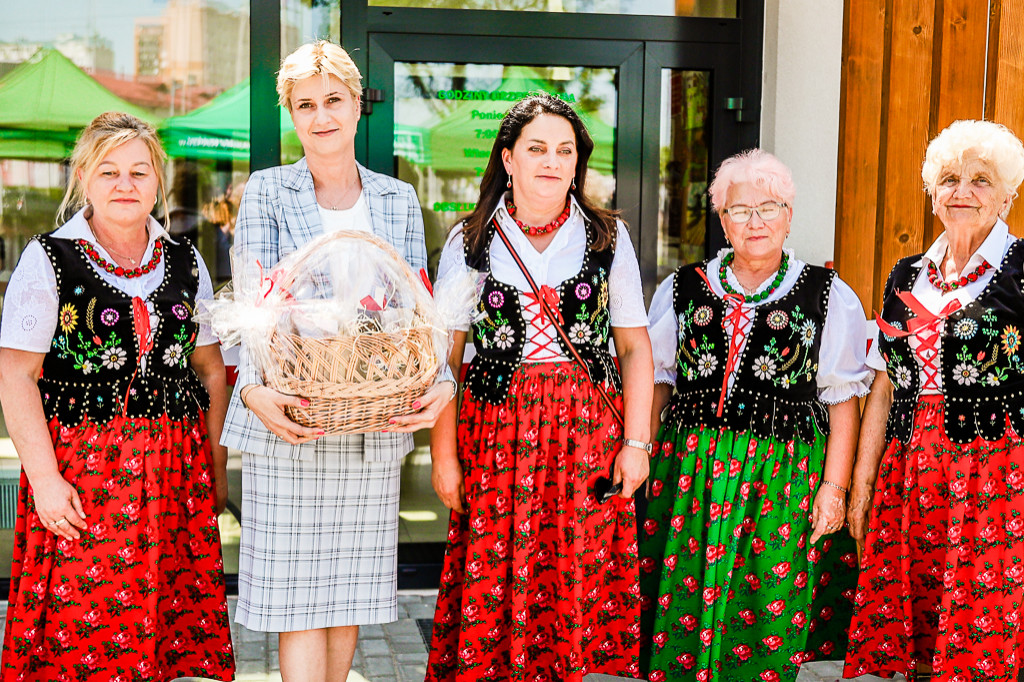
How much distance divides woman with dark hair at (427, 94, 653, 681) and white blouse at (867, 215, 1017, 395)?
0.88 metres

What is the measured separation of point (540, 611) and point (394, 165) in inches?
93.8

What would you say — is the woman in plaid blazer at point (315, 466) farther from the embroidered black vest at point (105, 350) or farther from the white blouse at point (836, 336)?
the white blouse at point (836, 336)

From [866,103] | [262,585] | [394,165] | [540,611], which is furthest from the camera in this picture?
[394,165]

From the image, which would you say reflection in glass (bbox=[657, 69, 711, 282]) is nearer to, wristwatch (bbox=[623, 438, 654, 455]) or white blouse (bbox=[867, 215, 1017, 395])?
white blouse (bbox=[867, 215, 1017, 395])

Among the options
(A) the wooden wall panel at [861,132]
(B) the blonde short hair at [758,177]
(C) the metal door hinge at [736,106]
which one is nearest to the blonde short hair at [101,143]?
(B) the blonde short hair at [758,177]

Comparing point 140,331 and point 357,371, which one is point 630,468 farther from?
point 140,331

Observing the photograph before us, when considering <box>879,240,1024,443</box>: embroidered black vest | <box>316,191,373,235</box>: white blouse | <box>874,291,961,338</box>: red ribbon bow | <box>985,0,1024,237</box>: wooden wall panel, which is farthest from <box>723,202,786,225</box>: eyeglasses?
<box>985,0,1024,237</box>: wooden wall panel

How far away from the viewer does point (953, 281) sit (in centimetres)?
302

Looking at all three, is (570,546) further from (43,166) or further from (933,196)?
(43,166)

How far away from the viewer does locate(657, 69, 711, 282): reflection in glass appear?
4637 millimetres

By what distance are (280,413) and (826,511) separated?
1822 millimetres

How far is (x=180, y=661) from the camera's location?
3102 millimetres

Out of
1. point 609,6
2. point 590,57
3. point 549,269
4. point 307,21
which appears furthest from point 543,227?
point 307,21

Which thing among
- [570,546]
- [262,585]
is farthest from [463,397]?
→ [262,585]
